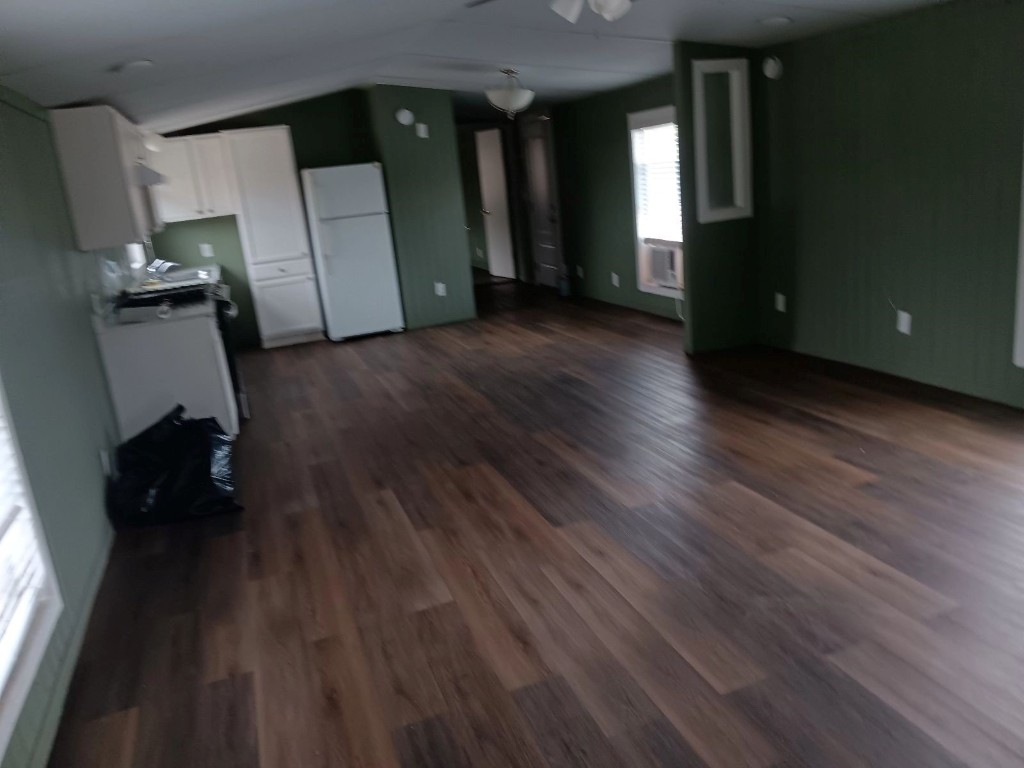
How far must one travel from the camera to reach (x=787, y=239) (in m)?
5.26

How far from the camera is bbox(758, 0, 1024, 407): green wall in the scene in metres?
3.77

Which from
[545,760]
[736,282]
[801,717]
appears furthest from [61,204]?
[736,282]

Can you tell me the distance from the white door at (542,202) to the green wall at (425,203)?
1.55m

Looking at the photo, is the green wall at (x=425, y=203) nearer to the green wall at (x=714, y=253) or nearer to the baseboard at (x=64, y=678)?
the green wall at (x=714, y=253)

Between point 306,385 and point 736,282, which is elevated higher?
point 736,282

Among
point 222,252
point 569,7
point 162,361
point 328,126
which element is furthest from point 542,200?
point 569,7

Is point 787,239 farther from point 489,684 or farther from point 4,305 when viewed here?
point 4,305

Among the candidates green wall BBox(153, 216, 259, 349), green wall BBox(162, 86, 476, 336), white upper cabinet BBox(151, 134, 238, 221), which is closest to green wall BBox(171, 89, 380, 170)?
green wall BBox(162, 86, 476, 336)

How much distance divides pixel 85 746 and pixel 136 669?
338 millimetres

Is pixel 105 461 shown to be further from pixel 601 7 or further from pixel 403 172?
pixel 403 172

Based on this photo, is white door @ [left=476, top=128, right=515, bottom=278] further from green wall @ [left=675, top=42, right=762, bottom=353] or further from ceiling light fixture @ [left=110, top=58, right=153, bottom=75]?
ceiling light fixture @ [left=110, top=58, right=153, bottom=75]

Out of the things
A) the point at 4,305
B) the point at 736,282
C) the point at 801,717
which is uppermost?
the point at 4,305

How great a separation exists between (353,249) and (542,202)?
2.78 meters

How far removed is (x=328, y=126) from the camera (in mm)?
7281
